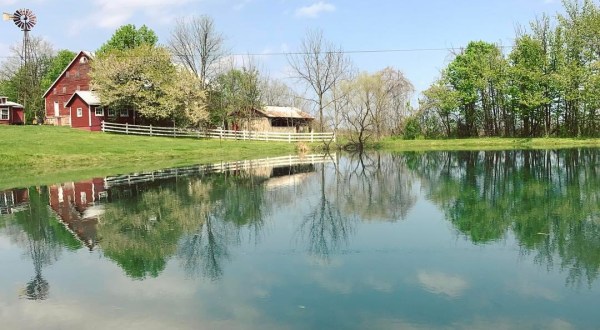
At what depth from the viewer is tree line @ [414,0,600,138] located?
49500mm

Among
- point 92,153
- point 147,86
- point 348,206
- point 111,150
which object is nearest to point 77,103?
point 147,86

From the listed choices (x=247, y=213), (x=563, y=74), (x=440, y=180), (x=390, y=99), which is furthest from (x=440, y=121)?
(x=247, y=213)

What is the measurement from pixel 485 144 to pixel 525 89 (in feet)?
26.7

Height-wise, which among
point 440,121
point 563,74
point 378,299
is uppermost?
point 563,74

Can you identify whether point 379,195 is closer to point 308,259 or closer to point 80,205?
point 308,259

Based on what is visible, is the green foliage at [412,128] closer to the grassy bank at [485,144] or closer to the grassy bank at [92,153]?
the grassy bank at [485,144]

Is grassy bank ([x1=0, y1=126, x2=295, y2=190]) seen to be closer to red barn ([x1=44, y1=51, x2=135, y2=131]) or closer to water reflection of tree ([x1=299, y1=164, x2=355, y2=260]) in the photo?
red barn ([x1=44, y1=51, x2=135, y2=131])

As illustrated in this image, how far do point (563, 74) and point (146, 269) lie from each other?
50971mm

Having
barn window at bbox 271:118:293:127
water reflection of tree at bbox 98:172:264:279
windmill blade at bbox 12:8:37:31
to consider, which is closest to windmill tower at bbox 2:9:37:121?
windmill blade at bbox 12:8:37:31

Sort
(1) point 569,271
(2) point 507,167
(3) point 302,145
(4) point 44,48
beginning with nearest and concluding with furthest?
1. (1) point 569,271
2. (2) point 507,167
3. (3) point 302,145
4. (4) point 44,48

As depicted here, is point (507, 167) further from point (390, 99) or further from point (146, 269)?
point (390, 99)

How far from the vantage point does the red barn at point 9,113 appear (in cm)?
5706

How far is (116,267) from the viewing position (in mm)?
9008

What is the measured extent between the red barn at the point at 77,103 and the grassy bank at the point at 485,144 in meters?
28.5
